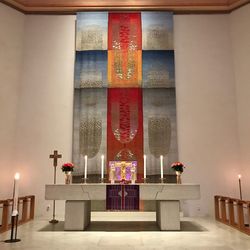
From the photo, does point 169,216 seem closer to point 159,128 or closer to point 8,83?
point 159,128

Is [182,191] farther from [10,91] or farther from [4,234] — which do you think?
[10,91]

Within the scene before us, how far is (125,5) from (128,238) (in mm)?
6903

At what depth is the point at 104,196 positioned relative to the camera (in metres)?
5.47

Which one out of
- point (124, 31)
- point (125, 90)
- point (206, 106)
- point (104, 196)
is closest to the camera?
point (104, 196)

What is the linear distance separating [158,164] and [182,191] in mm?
2534

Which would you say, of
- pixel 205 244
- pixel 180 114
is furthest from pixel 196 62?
pixel 205 244

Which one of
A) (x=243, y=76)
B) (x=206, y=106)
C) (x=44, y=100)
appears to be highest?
(x=243, y=76)

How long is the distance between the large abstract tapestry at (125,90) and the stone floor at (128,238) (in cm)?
220

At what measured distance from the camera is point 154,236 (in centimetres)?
499

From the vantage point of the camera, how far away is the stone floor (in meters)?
4.23

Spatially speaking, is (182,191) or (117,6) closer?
(182,191)

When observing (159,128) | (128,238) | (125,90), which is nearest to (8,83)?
(125,90)

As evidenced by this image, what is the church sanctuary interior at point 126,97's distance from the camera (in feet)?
26.2

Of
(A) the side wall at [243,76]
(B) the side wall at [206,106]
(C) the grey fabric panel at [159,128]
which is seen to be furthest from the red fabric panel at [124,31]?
(A) the side wall at [243,76]
